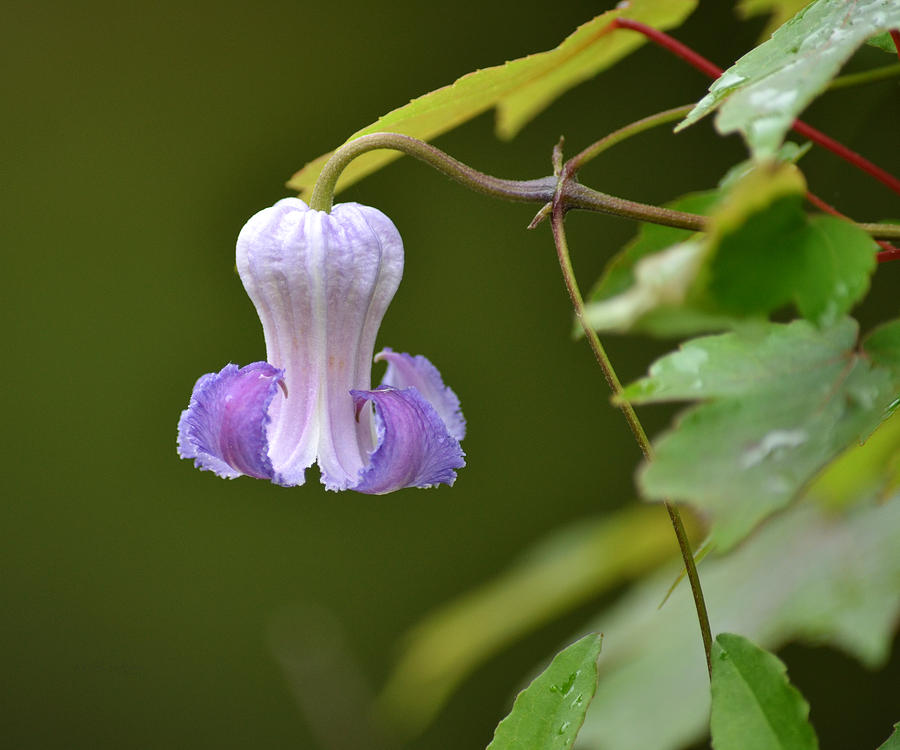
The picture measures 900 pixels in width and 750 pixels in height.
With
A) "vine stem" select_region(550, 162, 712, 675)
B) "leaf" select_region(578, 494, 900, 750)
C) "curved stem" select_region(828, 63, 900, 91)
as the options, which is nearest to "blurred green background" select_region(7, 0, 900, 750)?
"leaf" select_region(578, 494, 900, 750)

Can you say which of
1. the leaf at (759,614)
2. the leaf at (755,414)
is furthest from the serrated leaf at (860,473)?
the leaf at (755,414)

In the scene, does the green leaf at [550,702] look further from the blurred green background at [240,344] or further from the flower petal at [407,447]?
the blurred green background at [240,344]

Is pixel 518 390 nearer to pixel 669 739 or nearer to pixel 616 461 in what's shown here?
pixel 616 461

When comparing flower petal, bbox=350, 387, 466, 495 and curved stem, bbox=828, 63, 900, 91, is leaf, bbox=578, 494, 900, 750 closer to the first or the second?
curved stem, bbox=828, 63, 900, 91

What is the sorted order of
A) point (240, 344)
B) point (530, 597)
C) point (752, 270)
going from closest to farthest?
point (752, 270) → point (530, 597) → point (240, 344)

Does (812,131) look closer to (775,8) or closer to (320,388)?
(775,8)

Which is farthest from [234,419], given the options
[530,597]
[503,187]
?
[530,597]
